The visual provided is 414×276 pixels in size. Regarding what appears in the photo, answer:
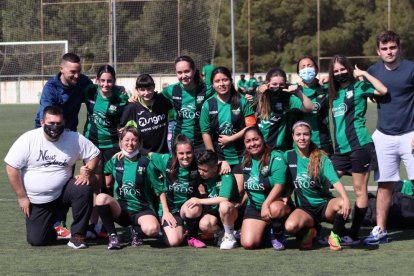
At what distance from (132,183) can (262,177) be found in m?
1.15

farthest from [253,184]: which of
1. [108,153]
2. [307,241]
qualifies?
[108,153]

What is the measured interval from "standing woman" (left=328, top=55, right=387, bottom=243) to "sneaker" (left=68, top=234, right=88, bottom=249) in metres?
2.30

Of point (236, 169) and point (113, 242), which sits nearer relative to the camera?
point (113, 242)

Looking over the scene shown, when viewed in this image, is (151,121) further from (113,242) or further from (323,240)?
(323,240)

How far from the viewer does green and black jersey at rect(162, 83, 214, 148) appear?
7.57m

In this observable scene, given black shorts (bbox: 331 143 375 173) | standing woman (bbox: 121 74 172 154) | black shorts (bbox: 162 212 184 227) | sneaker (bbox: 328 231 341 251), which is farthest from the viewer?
standing woman (bbox: 121 74 172 154)

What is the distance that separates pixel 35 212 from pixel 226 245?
173 cm

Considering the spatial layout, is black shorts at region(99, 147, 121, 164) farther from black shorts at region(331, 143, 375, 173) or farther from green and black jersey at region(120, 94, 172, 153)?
black shorts at region(331, 143, 375, 173)

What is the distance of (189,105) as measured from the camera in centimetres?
757

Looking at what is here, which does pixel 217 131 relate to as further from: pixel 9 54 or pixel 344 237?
pixel 9 54

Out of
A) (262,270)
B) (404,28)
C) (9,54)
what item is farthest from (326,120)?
(404,28)

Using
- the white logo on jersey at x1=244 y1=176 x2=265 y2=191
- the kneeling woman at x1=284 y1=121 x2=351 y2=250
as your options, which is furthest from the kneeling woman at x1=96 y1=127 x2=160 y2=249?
the kneeling woman at x1=284 y1=121 x2=351 y2=250

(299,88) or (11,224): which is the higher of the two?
(299,88)

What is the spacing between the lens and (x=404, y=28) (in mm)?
42031
